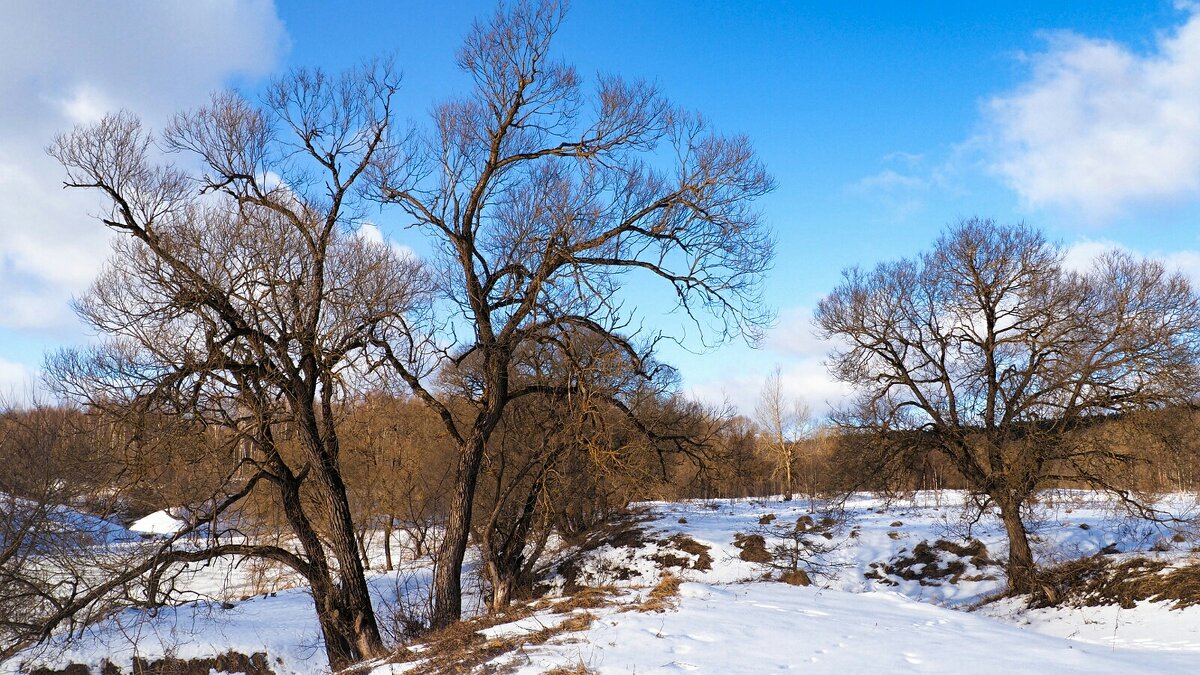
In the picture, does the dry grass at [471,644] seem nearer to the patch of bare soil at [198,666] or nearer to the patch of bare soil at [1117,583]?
the patch of bare soil at [1117,583]

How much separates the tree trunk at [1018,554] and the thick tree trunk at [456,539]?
1287cm

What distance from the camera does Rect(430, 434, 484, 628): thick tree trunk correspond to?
1209 cm

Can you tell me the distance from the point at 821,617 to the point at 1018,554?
1263 cm

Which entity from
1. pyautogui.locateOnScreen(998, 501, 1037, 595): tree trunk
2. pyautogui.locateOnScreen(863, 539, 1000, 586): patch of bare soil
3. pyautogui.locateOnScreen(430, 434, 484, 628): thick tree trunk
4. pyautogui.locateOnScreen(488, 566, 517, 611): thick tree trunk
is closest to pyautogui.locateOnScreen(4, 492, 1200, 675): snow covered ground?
pyautogui.locateOnScreen(863, 539, 1000, 586): patch of bare soil

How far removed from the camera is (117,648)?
63.9 ft

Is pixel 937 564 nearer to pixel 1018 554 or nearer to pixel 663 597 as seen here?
pixel 1018 554

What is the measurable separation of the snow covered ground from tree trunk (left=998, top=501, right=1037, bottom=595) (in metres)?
0.78

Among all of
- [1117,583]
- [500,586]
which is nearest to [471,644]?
[500,586]

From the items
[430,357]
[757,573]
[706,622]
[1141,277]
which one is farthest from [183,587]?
[1141,277]

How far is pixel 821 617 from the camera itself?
28.9 ft

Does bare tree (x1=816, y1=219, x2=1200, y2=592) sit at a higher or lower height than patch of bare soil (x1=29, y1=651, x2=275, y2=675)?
higher

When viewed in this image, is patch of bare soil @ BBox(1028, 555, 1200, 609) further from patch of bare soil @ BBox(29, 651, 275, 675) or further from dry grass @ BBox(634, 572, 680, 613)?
patch of bare soil @ BBox(29, 651, 275, 675)

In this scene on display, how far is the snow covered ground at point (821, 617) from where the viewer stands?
682 cm

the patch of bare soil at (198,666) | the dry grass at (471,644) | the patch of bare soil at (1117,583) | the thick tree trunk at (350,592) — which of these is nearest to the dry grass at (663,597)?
the dry grass at (471,644)
